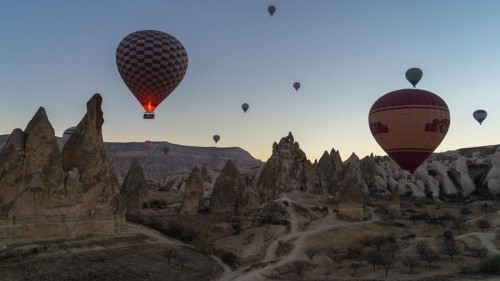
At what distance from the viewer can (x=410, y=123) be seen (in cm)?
3250

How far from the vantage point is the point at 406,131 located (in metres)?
32.9

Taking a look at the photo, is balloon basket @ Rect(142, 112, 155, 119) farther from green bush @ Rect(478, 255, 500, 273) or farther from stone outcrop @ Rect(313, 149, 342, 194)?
stone outcrop @ Rect(313, 149, 342, 194)

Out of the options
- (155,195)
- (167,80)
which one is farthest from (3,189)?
(155,195)

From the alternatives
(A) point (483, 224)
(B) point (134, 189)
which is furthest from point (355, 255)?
(B) point (134, 189)

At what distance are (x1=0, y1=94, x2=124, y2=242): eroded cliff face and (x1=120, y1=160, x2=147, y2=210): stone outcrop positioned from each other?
692 inches

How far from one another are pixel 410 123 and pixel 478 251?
943cm

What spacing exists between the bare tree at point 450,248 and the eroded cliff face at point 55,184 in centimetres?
2236

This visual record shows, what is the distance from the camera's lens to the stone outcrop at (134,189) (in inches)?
1982

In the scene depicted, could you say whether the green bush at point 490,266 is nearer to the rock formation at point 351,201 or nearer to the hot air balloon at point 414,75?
the hot air balloon at point 414,75

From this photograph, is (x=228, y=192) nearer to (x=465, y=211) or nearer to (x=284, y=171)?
(x=284, y=171)

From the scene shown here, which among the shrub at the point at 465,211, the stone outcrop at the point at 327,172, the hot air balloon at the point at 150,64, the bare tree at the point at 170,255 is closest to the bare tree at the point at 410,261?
the bare tree at the point at 170,255

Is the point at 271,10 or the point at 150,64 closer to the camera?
the point at 150,64

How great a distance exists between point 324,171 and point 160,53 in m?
51.1

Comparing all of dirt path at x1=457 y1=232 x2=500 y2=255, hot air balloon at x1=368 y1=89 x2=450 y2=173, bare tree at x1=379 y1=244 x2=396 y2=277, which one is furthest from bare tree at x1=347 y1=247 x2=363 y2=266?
dirt path at x1=457 y1=232 x2=500 y2=255
